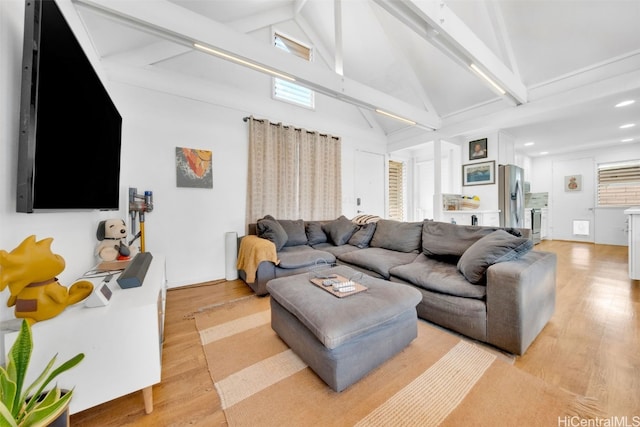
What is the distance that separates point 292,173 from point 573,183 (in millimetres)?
7835

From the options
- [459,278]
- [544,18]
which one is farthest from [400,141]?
[459,278]

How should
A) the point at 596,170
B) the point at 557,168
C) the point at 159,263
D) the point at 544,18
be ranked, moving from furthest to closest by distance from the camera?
the point at 557,168 → the point at 596,170 → the point at 544,18 → the point at 159,263

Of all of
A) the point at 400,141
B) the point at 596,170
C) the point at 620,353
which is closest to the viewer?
the point at 620,353

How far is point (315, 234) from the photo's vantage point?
3625 mm

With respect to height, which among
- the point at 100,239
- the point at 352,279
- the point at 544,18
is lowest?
the point at 352,279

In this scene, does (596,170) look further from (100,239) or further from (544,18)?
(100,239)

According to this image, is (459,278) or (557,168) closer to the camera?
(459,278)

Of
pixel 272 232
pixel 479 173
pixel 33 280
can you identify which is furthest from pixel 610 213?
pixel 33 280

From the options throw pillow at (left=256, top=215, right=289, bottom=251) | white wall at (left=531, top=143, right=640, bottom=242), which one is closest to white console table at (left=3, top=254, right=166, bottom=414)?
throw pillow at (left=256, top=215, right=289, bottom=251)

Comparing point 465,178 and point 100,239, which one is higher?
point 465,178

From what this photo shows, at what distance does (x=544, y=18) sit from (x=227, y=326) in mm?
4900

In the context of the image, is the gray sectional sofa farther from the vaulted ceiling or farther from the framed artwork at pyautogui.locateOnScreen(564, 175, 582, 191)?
the framed artwork at pyautogui.locateOnScreen(564, 175, 582, 191)

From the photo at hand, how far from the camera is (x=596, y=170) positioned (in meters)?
6.01

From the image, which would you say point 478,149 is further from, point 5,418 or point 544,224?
point 5,418
